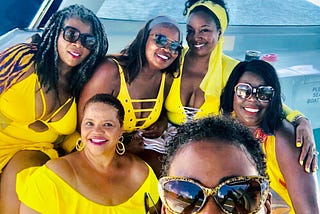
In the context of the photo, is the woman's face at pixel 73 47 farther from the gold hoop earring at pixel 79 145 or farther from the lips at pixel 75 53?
the gold hoop earring at pixel 79 145

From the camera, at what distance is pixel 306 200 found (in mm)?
1653

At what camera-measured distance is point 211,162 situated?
3.16 ft

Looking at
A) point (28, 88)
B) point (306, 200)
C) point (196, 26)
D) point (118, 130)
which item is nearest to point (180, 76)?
point (196, 26)

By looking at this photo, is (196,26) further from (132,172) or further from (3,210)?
(3,210)

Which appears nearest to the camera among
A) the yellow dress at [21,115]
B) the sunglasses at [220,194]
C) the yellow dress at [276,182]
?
the sunglasses at [220,194]

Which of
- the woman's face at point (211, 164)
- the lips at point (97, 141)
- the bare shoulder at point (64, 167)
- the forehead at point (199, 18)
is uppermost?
the forehead at point (199, 18)

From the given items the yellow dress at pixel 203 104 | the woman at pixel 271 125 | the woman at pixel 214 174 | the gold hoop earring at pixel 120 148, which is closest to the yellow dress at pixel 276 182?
the woman at pixel 271 125

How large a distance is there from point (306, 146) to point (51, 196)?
35.3 inches

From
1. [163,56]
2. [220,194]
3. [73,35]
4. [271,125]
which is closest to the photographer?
[220,194]

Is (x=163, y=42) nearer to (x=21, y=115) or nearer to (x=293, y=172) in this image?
(x=21, y=115)

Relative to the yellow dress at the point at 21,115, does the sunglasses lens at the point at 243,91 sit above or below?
above

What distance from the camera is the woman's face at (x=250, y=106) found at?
1586 millimetres

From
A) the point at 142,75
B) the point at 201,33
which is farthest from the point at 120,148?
the point at 201,33

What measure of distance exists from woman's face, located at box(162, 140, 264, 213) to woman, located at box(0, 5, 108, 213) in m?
0.60
